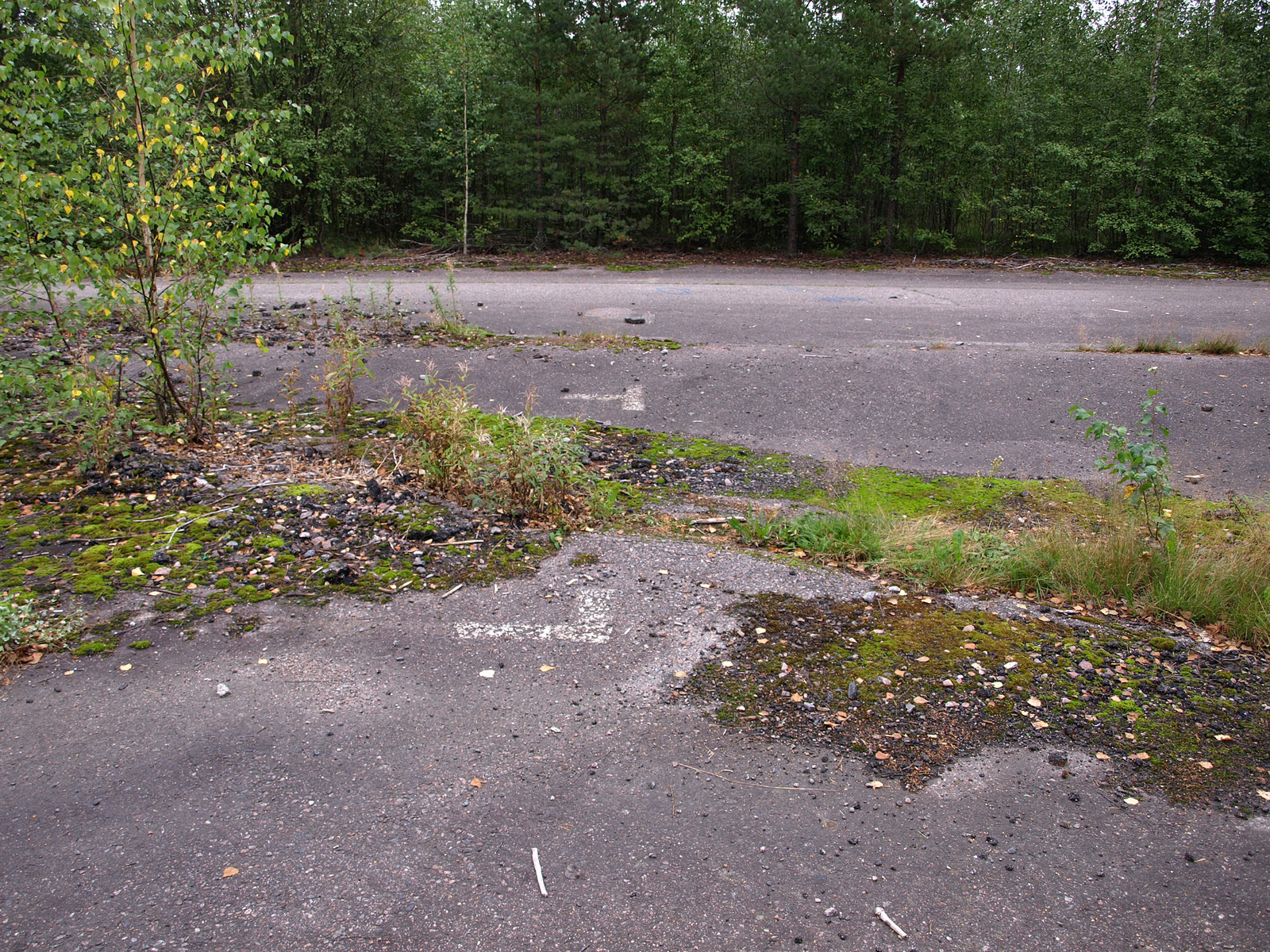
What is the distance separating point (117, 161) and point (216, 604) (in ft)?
9.98

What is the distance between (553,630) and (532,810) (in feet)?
3.75

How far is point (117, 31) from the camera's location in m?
4.89

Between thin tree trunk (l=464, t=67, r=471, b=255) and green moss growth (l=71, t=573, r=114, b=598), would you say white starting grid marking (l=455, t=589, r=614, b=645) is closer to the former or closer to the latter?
green moss growth (l=71, t=573, r=114, b=598)

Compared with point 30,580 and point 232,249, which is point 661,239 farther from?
point 30,580

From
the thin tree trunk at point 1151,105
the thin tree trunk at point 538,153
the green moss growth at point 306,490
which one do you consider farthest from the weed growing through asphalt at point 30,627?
the thin tree trunk at point 1151,105

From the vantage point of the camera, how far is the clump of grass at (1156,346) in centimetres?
897

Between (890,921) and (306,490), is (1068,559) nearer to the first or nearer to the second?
(890,921)

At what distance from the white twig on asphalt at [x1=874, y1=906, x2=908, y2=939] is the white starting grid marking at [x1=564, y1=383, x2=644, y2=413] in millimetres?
5620

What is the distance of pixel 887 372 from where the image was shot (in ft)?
27.3

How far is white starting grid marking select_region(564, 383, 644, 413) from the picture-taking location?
7684 mm

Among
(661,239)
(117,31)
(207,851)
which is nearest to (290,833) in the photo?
(207,851)

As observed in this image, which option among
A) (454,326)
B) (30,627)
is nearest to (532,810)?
(30,627)

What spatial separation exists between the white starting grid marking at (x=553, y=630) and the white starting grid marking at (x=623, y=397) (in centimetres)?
395

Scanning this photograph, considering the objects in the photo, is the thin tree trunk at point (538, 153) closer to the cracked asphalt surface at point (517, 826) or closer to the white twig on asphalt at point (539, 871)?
the cracked asphalt surface at point (517, 826)
